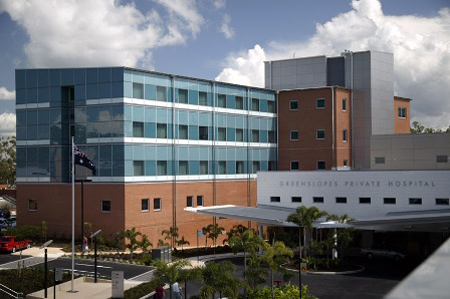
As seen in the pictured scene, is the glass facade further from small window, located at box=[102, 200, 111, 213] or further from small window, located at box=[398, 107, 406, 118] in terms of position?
small window, located at box=[398, 107, 406, 118]

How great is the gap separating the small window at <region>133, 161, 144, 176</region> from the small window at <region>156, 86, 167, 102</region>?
21.7ft

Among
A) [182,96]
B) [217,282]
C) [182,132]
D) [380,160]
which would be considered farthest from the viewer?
[380,160]

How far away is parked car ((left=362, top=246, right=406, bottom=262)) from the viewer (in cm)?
4831

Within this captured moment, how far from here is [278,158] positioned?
234ft

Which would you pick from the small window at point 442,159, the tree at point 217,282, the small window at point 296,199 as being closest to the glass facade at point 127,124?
the small window at point 296,199

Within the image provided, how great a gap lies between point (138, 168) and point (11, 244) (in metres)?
13.0

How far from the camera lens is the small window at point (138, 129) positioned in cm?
5494

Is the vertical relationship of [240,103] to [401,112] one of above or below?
above

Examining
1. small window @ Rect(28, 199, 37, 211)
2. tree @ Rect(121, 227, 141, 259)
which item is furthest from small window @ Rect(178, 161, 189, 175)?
small window @ Rect(28, 199, 37, 211)

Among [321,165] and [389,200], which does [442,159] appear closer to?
[389,200]

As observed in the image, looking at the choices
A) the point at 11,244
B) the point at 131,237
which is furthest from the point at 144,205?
the point at 11,244

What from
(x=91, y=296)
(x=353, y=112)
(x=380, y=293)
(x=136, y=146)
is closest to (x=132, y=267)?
(x=91, y=296)

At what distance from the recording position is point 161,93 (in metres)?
57.3

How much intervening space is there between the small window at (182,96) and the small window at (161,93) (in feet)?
6.92
